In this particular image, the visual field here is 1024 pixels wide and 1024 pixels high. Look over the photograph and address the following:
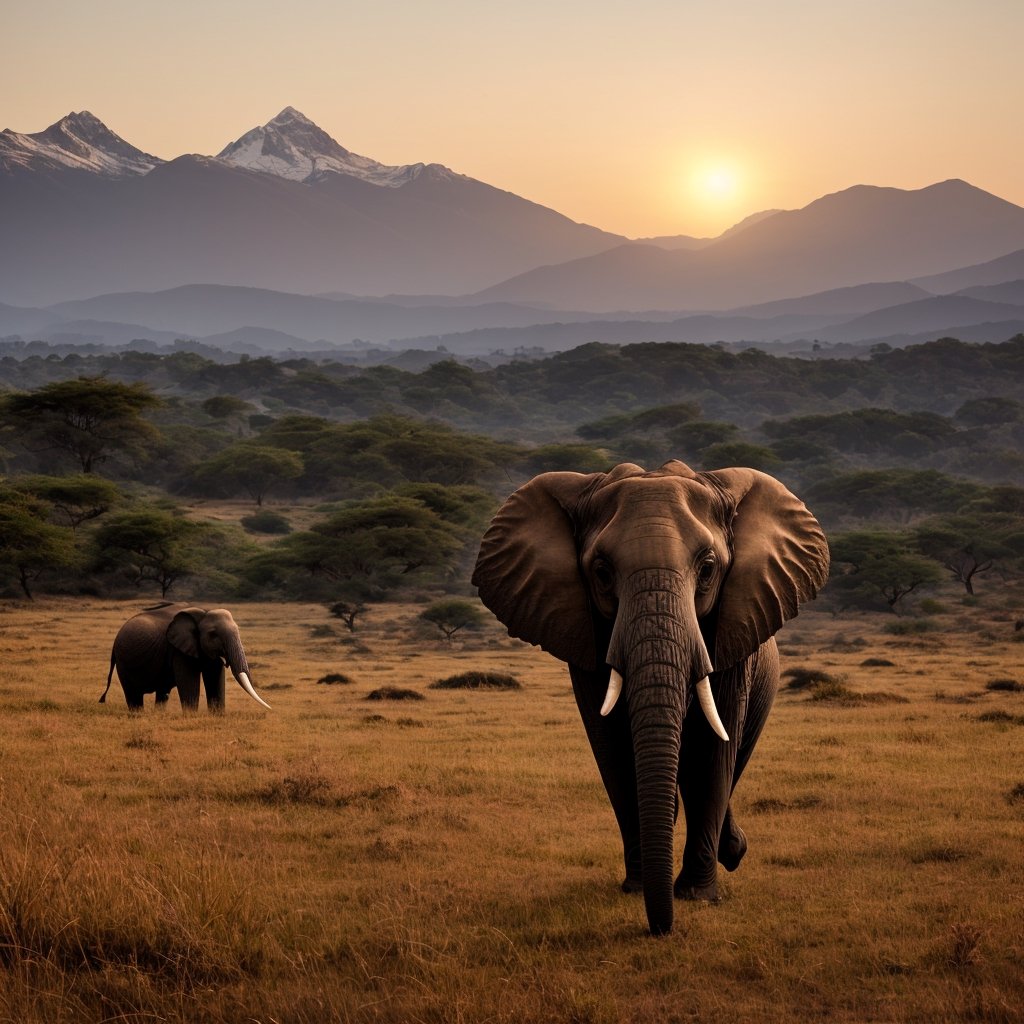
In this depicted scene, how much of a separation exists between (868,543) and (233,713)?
81.6ft

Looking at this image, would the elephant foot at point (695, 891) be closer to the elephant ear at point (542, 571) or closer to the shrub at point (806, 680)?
the elephant ear at point (542, 571)

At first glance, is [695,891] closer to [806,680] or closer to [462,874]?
[462,874]

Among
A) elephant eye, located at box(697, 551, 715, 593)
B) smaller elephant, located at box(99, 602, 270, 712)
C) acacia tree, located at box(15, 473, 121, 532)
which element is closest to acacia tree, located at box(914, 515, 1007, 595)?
acacia tree, located at box(15, 473, 121, 532)

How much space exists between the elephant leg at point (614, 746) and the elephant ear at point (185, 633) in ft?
31.2

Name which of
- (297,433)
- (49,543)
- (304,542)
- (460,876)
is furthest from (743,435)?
(460,876)

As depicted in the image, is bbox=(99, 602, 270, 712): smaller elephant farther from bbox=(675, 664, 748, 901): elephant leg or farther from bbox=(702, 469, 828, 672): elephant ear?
bbox=(702, 469, 828, 672): elephant ear

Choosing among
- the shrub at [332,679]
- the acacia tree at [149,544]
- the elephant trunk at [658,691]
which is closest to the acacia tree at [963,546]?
the acacia tree at [149,544]

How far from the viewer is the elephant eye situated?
6074 millimetres

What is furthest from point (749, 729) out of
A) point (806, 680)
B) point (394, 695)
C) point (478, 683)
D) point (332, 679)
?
point (332, 679)

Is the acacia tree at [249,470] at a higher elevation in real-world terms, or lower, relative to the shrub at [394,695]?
higher

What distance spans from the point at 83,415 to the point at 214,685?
33.0 metres

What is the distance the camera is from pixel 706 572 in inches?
242

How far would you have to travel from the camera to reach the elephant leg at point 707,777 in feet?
21.0

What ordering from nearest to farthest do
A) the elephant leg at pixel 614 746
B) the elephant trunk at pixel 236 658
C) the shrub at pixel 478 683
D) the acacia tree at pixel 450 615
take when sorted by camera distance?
the elephant leg at pixel 614 746 → the elephant trunk at pixel 236 658 → the shrub at pixel 478 683 → the acacia tree at pixel 450 615
